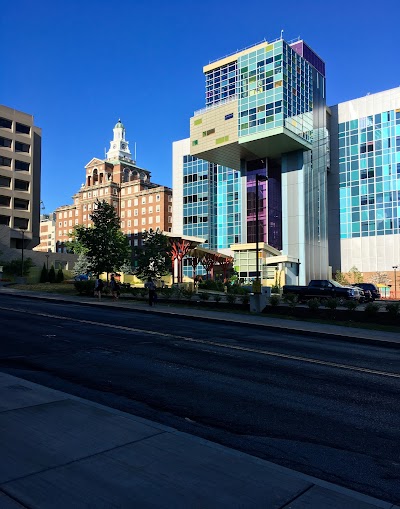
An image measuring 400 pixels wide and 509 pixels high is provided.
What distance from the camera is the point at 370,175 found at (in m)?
71.7

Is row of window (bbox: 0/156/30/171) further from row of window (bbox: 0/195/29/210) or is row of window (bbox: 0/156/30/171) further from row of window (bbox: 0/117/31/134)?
row of window (bbox: 0/117/31/134)

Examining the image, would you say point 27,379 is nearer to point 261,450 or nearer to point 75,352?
point 75,352

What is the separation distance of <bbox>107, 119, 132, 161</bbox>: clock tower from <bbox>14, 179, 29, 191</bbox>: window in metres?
78.4

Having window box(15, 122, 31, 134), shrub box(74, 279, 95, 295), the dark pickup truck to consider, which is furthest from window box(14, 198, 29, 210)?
the dark pickup truck

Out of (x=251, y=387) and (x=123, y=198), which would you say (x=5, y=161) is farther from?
(x=251, y=387)

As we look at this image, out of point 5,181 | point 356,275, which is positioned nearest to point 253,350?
point 356,275

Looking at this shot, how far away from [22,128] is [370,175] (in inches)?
2396

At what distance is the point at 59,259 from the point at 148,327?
6884 cm

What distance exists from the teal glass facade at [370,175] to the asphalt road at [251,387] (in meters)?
62.9

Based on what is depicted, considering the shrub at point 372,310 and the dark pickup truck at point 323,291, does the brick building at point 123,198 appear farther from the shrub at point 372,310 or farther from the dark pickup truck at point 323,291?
the shrub at point 372,310

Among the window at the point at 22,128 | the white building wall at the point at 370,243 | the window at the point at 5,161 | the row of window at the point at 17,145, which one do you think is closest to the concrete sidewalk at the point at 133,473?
the white building wall at the point at 370,243

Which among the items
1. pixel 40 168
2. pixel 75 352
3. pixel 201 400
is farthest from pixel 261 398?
pixel 40 168

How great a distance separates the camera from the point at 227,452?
4.18 meters

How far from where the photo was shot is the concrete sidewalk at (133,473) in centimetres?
323
